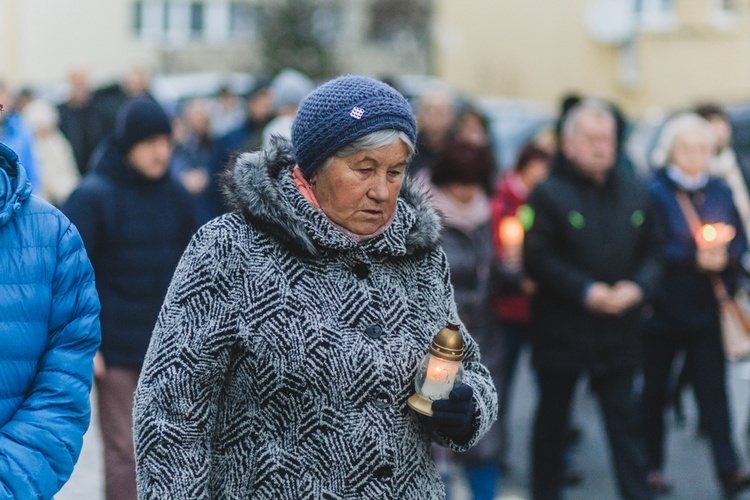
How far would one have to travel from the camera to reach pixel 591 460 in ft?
26.3

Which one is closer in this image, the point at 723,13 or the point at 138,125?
the point at 138,125

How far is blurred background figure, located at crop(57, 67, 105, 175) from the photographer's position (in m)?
15.9

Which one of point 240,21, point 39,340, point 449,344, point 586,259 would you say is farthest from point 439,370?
point 240,21

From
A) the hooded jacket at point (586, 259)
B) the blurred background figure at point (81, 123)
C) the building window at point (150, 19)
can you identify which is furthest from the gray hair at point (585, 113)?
the building window at point (150, 19)

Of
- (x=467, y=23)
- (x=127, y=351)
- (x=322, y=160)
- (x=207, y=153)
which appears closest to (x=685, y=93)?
(x=467, y=23)

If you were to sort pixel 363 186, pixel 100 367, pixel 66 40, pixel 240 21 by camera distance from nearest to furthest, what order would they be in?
pixel 363 186 < pixel 100 367 < pixel 66 40 < pixel 240 21

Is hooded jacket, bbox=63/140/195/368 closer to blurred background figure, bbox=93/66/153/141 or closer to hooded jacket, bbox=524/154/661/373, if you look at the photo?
hooded jacket, bbox=524/154/661/373

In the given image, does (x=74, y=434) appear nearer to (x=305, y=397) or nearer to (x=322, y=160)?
(x=305, y=397)

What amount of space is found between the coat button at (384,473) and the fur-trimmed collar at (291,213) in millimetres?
532

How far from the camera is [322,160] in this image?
126 inches

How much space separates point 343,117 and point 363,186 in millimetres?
178

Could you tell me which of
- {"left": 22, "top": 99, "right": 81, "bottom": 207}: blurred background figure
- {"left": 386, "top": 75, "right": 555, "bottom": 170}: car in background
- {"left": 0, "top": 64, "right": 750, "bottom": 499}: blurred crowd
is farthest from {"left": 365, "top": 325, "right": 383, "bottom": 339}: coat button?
{"left": 386, "top": 75, "right": 555, "bottom": 170}: car in background

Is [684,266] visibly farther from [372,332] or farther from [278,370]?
[278,370]

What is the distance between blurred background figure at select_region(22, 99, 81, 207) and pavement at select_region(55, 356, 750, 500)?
4.97m
